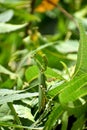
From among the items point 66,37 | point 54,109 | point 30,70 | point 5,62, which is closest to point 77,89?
point 54,109

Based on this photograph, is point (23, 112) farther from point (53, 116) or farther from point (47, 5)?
point (47, 5)

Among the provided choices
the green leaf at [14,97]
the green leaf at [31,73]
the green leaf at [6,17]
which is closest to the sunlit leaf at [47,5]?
the green leaf at [6,17]

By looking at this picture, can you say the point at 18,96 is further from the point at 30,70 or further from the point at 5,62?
the point at 5,62

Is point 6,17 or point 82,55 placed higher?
point 82,55

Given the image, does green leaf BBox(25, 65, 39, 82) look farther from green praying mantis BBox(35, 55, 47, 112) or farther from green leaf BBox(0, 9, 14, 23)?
green leaf BBox(0, 9, 14, 23)

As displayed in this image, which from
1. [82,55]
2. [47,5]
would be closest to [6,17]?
[47,5]

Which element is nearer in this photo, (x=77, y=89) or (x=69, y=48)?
(x=77, y=89)

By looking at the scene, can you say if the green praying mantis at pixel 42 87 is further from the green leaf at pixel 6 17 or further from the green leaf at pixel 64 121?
the green leaf at pixel 6 17
